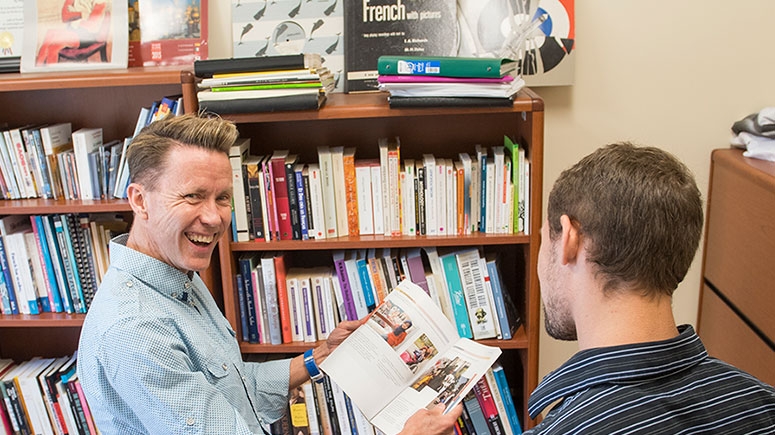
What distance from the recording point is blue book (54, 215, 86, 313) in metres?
2.12

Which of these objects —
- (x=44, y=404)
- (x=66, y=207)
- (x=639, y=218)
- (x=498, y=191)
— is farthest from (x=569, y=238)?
(x=44, y=404)

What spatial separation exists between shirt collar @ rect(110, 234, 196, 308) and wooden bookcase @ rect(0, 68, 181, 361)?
636mm

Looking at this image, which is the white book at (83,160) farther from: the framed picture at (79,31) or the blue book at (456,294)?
the blue book at (456,294)

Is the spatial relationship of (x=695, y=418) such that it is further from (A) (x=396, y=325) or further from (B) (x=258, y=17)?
(B) (x=258, y=17)

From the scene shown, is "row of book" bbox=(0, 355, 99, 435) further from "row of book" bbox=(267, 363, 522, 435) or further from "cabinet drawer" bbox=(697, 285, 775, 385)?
"cabinet drawer" bbox=(697, 285, 775, 385)

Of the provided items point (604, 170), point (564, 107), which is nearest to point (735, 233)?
point (564, 107)

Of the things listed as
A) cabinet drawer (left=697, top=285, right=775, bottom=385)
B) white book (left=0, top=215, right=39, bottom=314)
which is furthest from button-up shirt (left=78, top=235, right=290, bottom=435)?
cabinet drawer (left=697, top=285, right=775, bottom=385)

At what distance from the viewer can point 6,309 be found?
216cm

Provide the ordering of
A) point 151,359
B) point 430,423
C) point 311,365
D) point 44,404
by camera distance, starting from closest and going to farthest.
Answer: point 151,359, point 430,423, point 311,365, point 44,404

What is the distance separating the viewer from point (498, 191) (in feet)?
6.47

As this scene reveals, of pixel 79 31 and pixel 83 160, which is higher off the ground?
pixel 79 31

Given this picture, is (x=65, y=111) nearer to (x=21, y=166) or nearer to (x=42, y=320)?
(x=21, y=166)

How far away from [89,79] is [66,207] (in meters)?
0.38

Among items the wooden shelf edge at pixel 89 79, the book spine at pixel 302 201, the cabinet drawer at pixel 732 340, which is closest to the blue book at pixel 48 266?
the wooden shelf edge at pixel 89 79
